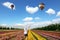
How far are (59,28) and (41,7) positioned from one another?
84513 mm

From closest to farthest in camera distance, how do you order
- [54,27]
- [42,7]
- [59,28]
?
1. [42,7]
2. [59,28]
3. [54,27]

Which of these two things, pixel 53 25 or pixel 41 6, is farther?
pixel 53 25

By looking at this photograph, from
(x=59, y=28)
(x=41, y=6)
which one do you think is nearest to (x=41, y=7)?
(x=41, y=6)

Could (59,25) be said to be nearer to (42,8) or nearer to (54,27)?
(54,27)

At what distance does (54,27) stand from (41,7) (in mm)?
95569

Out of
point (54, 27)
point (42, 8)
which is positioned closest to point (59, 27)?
point (54, 27)

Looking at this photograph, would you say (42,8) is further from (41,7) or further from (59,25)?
(59,25)

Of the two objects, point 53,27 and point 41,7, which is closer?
point 41,7

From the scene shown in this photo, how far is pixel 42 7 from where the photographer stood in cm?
2608

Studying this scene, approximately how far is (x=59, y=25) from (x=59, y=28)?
5078 millimetres

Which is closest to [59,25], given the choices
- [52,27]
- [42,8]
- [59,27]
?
[59,27]

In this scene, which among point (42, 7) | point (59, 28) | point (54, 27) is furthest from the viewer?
point (54, 27)

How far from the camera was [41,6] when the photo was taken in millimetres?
26234

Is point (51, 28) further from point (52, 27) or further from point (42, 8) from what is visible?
point (42, 8)
